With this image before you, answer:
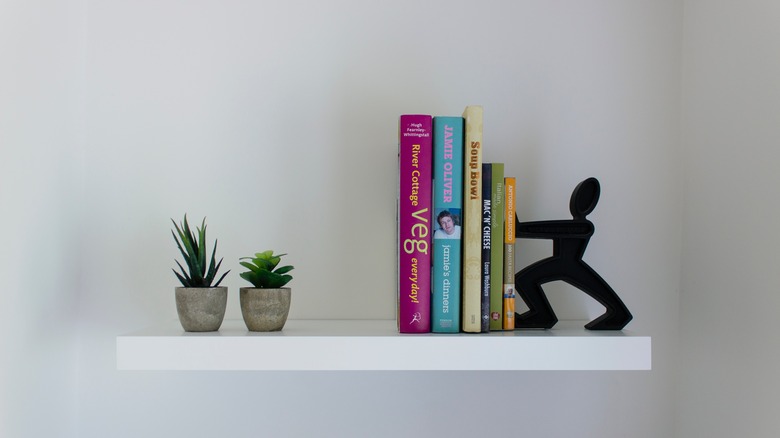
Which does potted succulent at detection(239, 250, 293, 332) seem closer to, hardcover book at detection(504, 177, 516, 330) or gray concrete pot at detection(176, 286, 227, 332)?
gray concrete pot at detection(176, 286, 227, 332)

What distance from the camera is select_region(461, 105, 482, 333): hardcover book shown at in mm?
884

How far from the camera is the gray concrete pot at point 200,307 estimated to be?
89 cm

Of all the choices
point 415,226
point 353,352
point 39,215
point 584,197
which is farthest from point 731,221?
point 39,215

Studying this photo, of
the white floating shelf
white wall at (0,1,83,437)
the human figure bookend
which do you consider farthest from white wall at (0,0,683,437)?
the white floating shelf

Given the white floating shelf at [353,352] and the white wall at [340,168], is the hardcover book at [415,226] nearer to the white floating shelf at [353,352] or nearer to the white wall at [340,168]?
the white floating shelf at [353,352]

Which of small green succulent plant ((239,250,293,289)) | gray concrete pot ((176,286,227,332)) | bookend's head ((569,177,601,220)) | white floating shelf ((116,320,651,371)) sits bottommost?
white floating shelf ((116,320,651,371))

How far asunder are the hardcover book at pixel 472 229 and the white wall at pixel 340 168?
23 centimetres

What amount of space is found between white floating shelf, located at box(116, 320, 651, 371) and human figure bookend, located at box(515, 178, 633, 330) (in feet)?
0.33

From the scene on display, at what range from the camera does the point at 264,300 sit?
2.93ft

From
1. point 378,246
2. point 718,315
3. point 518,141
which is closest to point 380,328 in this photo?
point 378,246

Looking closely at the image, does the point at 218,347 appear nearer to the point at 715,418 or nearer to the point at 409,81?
the point at 409,81

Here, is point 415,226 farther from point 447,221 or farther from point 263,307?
point 263,307

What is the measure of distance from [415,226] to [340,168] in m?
0.26

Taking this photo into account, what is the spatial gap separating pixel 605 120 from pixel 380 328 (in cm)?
50
